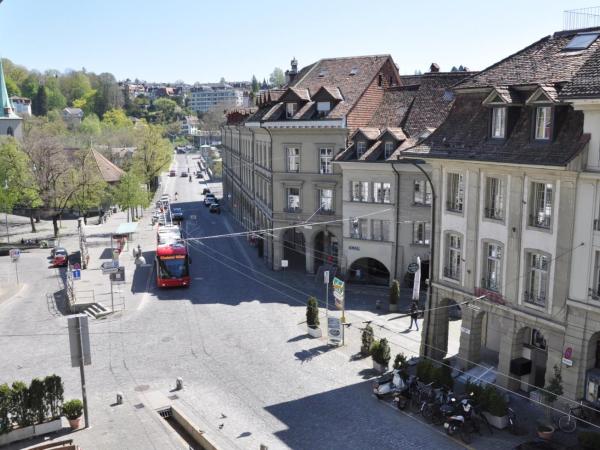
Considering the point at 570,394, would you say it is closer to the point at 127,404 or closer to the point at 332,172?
the point at 127,404

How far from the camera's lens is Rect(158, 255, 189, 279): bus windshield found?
1781 inches

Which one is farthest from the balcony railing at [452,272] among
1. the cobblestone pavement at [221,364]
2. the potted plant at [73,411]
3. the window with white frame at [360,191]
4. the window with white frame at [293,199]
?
the window with white frame at [293,199]

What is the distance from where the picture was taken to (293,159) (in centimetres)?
4884

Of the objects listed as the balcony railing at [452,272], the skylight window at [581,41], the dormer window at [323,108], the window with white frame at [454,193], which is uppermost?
the skylight window at [581,41]

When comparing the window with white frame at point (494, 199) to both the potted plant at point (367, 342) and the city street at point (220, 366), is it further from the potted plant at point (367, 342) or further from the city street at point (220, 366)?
the city street at point (220, 366)

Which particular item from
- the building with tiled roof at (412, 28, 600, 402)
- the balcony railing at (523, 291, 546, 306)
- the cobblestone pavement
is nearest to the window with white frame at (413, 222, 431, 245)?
the cobblestone pavement

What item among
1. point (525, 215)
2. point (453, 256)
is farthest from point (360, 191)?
point (525, 215)

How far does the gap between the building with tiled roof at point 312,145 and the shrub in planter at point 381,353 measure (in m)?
17.9

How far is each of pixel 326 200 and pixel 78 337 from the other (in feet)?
87.7

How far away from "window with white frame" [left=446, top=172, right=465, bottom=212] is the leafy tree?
185 m

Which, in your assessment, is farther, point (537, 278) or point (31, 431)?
point (537, 278)

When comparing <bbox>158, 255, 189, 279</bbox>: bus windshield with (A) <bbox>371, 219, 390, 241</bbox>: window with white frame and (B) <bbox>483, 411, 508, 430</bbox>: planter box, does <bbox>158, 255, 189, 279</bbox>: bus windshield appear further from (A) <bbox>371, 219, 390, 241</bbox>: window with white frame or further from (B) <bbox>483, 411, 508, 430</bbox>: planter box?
(B) <bbox>483, 411, 508, 430</bbox>: planter box

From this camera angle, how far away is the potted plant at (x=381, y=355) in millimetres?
29000

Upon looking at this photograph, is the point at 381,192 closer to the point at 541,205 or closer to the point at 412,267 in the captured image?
the point at 412,267
